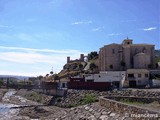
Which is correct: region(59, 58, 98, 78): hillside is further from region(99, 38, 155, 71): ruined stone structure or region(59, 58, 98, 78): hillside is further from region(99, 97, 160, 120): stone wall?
region(99, 97, 160, 120): stone wall

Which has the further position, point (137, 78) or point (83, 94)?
point (137, 78)

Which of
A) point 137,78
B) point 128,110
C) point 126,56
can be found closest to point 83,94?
point 137,78

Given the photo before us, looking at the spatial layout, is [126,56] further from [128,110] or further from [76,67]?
[128,110]

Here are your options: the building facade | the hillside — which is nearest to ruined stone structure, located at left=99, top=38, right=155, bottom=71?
the hillside

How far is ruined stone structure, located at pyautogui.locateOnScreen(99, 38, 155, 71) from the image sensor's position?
2869 inches

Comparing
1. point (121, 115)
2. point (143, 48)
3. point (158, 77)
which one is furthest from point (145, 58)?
point (121, 115)

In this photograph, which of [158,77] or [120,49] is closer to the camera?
[158,77]

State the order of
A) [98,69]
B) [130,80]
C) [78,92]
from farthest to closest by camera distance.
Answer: [98,69] < [130,80] < [78,92]

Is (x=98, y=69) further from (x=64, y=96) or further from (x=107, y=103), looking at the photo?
(x=107, y=103)

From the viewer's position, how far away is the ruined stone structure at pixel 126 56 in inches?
2869

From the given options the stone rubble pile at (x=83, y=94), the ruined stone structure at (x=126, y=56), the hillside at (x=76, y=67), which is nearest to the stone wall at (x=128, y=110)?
the stone rubble pile at (x=83, y=94)

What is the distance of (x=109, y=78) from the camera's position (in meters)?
61.3

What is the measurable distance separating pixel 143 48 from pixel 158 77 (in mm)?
16963

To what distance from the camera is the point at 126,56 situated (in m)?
75.4
